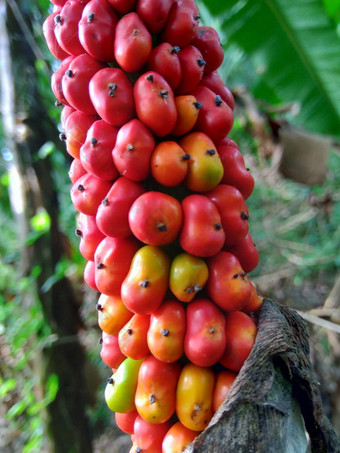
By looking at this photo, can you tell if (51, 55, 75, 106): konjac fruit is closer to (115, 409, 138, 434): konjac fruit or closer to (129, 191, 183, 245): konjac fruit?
(129, 191, 183, 245): konjac fruit

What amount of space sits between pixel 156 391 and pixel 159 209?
494 mm

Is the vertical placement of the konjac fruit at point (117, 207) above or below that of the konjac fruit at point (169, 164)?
below

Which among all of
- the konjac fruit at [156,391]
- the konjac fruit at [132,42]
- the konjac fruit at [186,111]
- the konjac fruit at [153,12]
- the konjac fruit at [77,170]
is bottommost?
the konjac fruit at [156,391]

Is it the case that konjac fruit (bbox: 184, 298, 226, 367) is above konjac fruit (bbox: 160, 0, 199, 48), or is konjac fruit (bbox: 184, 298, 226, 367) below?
below

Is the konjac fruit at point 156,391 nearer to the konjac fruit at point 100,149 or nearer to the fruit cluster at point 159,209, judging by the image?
the fruit cluster at point 159,209

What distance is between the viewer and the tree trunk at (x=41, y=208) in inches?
103

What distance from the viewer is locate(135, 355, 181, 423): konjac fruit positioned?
1.00 m

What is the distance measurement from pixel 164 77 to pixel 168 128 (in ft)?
0.50

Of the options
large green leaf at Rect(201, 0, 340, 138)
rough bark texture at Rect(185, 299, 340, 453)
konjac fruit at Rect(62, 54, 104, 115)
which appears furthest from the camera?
large green leaf at Rect(201, 0, 340, 138)

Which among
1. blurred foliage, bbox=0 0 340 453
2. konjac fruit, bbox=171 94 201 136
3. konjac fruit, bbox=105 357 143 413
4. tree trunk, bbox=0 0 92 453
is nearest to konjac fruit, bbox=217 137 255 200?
konjac fruit, bbox=171 94 201 136

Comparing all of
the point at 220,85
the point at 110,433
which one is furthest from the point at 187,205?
the point at 110,433

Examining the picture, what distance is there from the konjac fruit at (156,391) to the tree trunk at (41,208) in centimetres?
176

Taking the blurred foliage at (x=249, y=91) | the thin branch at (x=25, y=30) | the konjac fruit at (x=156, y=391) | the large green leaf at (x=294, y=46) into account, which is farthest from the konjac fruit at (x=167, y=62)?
the thin branch at (x=25, y=30)

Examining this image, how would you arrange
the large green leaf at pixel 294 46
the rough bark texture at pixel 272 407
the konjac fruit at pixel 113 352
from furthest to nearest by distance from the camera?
the large green leaf at pixel 294 46, the konjac fruit at pixel 113 352, the rough bark texture at pixel 272 407
